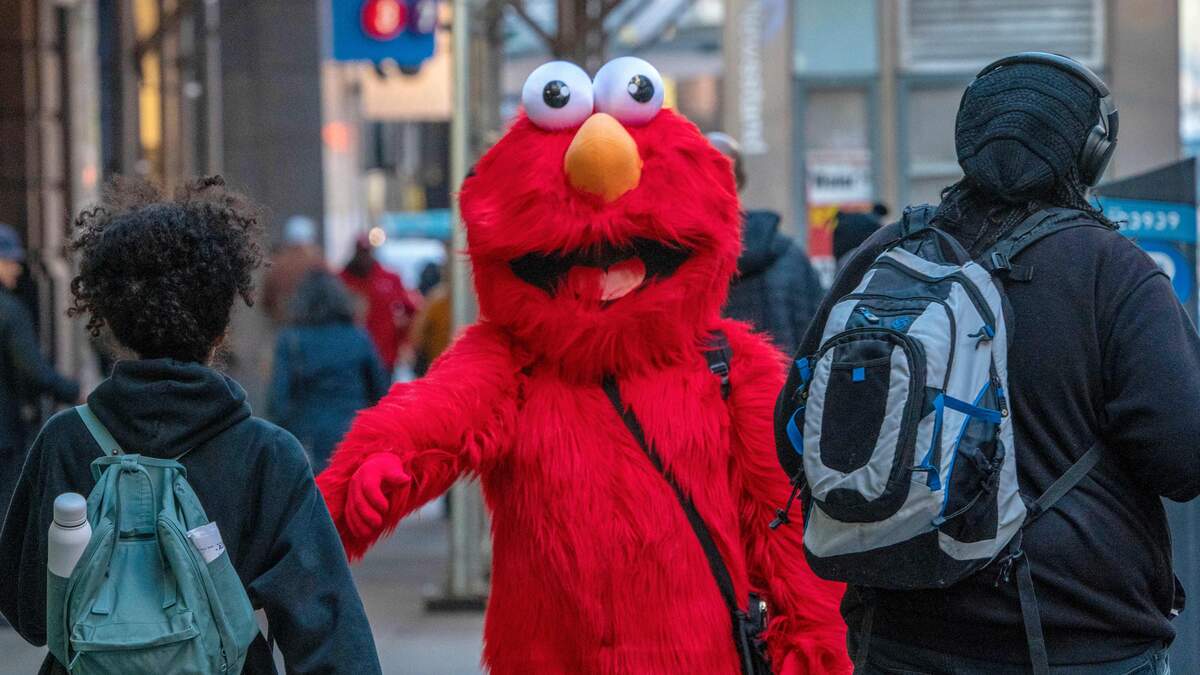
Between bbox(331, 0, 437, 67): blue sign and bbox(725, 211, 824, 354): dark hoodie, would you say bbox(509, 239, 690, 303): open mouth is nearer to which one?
bbox(725, 211, 824, 354): dark hoodie

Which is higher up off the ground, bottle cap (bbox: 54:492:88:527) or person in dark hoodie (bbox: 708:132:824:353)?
person in dark hoodie (bbox: 708:132:824:353)

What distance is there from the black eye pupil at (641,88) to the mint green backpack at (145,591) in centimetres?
164

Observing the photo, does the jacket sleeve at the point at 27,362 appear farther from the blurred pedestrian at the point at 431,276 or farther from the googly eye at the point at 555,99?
the blurred pedestrian at the point at 431,276

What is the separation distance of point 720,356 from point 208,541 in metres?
1.54

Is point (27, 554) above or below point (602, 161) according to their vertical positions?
below

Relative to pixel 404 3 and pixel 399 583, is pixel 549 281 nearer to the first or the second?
pixel 399 583

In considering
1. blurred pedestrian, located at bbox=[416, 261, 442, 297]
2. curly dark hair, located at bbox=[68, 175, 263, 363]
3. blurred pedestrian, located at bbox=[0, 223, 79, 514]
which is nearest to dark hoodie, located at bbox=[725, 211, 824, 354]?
curly dark hair, located at bbox=[68, 175, 263, 363]

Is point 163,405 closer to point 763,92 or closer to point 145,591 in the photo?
point 145,591

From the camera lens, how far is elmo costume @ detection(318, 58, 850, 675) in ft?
12.0

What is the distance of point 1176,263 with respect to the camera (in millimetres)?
5492

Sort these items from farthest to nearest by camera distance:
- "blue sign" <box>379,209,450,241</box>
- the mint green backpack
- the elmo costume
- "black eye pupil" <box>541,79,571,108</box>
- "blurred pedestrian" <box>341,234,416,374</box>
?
"blue sign" <box>379,209,450,241</box>, "blurred pedestrian" <box>341,234,416,374</box>, "black eye pupil" <box>541,79,571,108</box>, the elmo costume, the mint green backpack

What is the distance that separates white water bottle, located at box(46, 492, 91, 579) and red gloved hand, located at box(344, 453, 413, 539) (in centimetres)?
92

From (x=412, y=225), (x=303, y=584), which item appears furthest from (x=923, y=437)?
(x=412, y=225)

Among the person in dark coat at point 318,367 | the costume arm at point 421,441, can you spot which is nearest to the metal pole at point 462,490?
the person in dark coat at point 318,367
